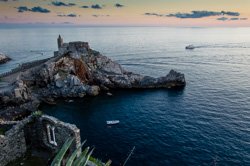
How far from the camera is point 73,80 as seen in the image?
74562 millimetres

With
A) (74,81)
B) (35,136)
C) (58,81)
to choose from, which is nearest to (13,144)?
(35,136)

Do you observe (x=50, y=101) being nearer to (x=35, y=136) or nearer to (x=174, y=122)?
(x=174, y=122)

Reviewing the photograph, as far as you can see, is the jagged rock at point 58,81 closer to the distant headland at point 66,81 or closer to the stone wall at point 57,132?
the distant headland at point 66,81

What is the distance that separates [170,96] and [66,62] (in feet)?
115

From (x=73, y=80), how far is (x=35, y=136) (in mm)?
48565

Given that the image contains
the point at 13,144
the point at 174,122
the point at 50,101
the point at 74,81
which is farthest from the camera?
the point at 74,81

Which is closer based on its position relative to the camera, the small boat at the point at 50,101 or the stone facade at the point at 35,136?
the stone facade at the point at 35,136

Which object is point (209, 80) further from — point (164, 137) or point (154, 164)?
point (154, 164)

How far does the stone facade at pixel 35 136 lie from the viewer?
23.6 metres

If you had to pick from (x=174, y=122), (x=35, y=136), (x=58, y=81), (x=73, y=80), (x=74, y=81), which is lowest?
(x=174, y=122)

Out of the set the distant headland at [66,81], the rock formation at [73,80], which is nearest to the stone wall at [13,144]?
the distant headland at [66,81]

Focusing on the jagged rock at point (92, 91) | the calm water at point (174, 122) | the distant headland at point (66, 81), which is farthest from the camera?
the jagged rock at point (92, 91)

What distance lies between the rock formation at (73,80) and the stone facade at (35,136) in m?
39.3

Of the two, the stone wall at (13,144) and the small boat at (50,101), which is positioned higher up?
the stone wall at (13,144)
